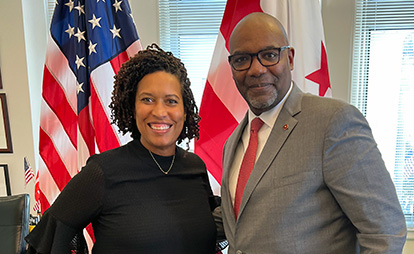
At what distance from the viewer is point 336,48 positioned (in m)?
2.32

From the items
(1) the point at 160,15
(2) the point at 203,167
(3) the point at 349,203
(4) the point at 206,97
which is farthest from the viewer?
(1) the point at 160,15

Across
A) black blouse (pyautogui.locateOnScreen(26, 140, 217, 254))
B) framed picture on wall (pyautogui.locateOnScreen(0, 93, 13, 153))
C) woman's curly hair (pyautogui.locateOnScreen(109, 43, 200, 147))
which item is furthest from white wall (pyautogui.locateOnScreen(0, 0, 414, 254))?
black blouse (pyautogui.locateOnScreen(26, 140, 217, 254))

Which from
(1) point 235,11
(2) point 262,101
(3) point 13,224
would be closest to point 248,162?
(2) point 262,101

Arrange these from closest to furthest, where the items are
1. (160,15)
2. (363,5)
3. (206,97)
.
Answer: (206,97), (363,5), (160,15)

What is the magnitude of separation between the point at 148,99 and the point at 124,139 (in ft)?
3.11

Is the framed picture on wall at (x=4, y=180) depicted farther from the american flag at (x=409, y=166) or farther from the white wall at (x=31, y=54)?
the american flag at (x=409, y=166)

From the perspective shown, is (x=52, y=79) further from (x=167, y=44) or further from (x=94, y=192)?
(x=94, y=192)

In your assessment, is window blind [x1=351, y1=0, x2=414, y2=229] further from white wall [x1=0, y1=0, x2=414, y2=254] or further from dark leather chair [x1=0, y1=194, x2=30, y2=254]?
dark leather chair [x1=0, y1=194, x2=30, y2=254]

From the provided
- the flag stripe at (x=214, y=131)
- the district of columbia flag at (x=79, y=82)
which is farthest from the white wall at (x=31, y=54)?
the flag stripe at (x=214, y=131)

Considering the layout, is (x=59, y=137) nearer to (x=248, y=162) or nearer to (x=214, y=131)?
(x=214, y=131)

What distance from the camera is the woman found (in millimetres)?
1188

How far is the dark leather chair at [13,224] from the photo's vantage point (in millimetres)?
1840

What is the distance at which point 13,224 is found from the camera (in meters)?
1.85

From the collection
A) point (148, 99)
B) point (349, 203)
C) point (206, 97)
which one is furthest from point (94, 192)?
point (206, 97)
